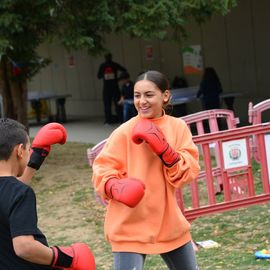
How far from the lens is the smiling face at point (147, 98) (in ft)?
13.2

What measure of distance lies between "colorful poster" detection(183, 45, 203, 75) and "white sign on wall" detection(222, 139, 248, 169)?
34.0 feet

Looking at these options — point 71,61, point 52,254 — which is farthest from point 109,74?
point 52,254

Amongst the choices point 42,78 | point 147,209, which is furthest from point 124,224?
point 42,78

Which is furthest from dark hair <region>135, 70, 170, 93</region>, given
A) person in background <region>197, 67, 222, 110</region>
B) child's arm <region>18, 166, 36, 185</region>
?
person in background <region>197, 67, 222, 110</region>

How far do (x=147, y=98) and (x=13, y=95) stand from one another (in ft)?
28.5

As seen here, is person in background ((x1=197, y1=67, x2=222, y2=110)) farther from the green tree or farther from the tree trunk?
the tree trunk

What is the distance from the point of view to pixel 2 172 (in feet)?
9.91

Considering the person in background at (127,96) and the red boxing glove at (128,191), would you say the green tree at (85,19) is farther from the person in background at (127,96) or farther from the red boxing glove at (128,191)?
the red boxing glove at (128,191)

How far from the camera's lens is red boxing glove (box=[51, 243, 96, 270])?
3.09 m

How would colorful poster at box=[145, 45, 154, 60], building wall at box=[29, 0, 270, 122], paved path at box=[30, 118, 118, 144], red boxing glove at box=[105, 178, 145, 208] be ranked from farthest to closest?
colorful poster at box=[145, 45, 154, 60], paved path at box=[30, 118, 118, 144], building wall at box=[29, 0, 270, 122], red boxing glove at box=[105, 178, 145, 208]

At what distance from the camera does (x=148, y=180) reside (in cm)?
393

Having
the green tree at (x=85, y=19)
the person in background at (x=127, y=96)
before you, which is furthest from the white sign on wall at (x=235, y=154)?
the person in background at (x=127, y=96)

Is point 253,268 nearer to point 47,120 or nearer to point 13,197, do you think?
point 13,197

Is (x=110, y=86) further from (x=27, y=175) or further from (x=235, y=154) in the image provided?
(x=27, y=175)
